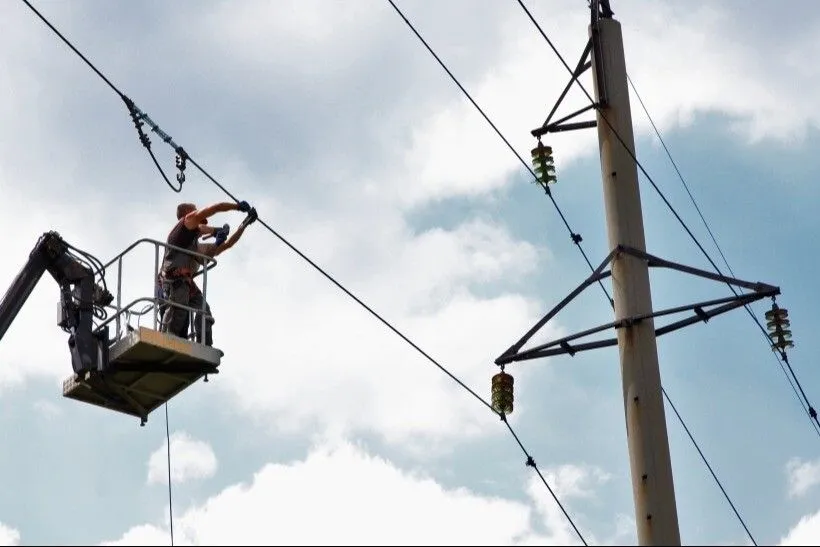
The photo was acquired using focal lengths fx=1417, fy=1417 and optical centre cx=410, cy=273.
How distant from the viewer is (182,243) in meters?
16.2

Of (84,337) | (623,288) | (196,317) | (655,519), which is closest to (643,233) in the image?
(623,288)

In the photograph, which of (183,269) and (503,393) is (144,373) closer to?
(183,269)

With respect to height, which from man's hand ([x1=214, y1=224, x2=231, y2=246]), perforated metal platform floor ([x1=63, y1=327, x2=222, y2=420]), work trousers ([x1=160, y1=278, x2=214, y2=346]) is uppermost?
man's hand ([x1=214, y1=224, x2=231, y2=246])

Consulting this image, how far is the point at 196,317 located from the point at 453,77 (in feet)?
12.8

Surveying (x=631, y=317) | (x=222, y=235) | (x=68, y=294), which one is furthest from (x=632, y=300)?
(x=68, y=294)

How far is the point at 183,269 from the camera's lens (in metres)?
15.9

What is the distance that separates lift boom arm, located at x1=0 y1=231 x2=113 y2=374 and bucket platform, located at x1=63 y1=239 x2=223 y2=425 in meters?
0.21

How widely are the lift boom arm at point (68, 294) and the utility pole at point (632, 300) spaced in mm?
5876

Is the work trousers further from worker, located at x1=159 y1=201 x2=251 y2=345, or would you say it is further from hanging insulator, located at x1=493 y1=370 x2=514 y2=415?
hanging insulator, located at x1=493 y1=370 x2=514 y2=415

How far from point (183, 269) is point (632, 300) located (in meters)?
5.15

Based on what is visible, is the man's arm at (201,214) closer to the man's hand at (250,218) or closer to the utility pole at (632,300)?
the man's hand at (250,218)

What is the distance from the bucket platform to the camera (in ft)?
49.9

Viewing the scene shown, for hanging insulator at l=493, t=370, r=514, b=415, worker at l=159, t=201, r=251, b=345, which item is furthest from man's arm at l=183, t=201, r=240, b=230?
hanging insulator at l=493, t=370, r=514, b=415

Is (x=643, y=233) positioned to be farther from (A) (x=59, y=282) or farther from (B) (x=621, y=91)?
(A) (x=59, y=282)
